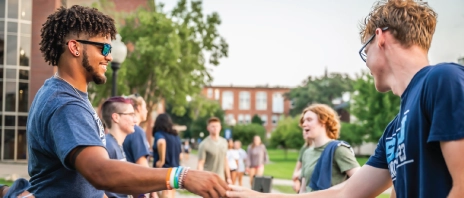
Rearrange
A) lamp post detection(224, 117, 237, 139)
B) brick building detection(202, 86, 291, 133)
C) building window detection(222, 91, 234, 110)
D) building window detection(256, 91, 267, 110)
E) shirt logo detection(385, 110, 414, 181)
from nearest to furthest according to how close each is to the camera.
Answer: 1. shirt logo detection(385, 110, 414, 181)
2. lamp post detection(224, 117, 237, 139)
3. building window detection(222, 91, 234, 110)
4. brick building detection(202, 86, 291, 133)
5. building window detection(256, 91, 267, 110)

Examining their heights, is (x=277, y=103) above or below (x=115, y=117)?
below

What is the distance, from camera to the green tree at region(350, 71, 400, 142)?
55188 mm

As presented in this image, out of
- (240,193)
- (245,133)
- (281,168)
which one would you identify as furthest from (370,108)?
(240,193)

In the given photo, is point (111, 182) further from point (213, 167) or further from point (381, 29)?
point (213, 167)

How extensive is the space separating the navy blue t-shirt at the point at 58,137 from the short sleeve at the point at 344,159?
350cm

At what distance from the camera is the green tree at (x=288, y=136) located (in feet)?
229

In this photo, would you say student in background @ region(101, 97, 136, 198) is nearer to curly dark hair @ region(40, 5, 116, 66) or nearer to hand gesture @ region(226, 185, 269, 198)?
hand gesture @ region(226, 185, 269, 198)

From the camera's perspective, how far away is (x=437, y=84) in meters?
2.21

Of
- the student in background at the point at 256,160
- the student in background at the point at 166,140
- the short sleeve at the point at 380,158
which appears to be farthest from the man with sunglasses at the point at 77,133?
the student in background at the point at 256,160

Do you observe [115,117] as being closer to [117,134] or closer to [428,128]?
[117,134]

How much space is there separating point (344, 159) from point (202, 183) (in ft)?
11.3

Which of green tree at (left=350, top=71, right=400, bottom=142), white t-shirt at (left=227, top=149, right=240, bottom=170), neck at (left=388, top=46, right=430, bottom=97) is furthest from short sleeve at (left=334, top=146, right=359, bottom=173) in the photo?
green tree at (left=350, top=71, right=400, bottom=142)

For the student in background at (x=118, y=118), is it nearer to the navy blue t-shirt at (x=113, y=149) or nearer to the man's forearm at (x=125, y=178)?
the navy blue t-shirt at (x=113, y=149)

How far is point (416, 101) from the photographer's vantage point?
7.70 feet
